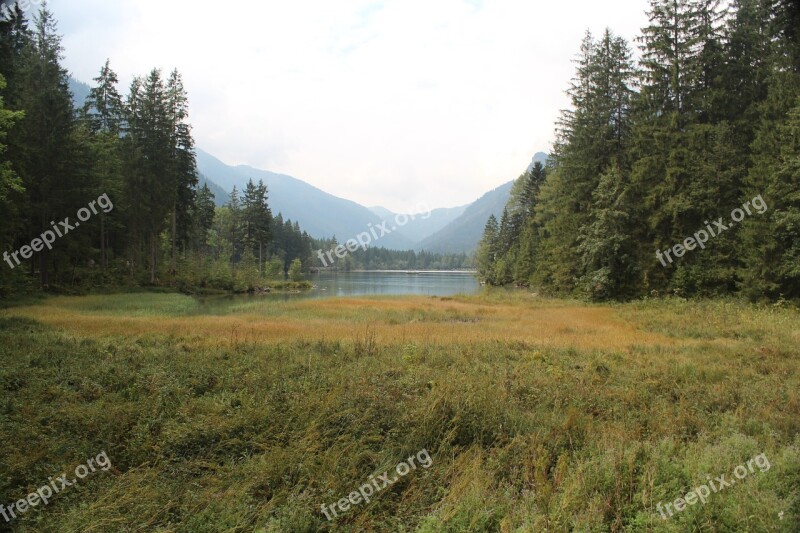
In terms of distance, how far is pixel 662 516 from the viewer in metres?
4.58

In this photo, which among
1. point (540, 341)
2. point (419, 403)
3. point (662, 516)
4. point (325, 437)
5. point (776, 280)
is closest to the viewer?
point (662, 516)

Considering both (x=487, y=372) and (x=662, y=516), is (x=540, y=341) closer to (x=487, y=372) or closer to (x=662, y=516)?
(x=487, y=372)

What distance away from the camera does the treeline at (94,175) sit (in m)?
26.3

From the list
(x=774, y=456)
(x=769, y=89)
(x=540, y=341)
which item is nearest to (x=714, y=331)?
(x=540, y=341)

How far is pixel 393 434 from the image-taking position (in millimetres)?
6781

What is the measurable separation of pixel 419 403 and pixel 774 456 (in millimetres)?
5214

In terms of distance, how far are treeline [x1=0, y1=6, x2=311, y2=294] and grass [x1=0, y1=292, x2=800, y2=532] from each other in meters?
17.9
